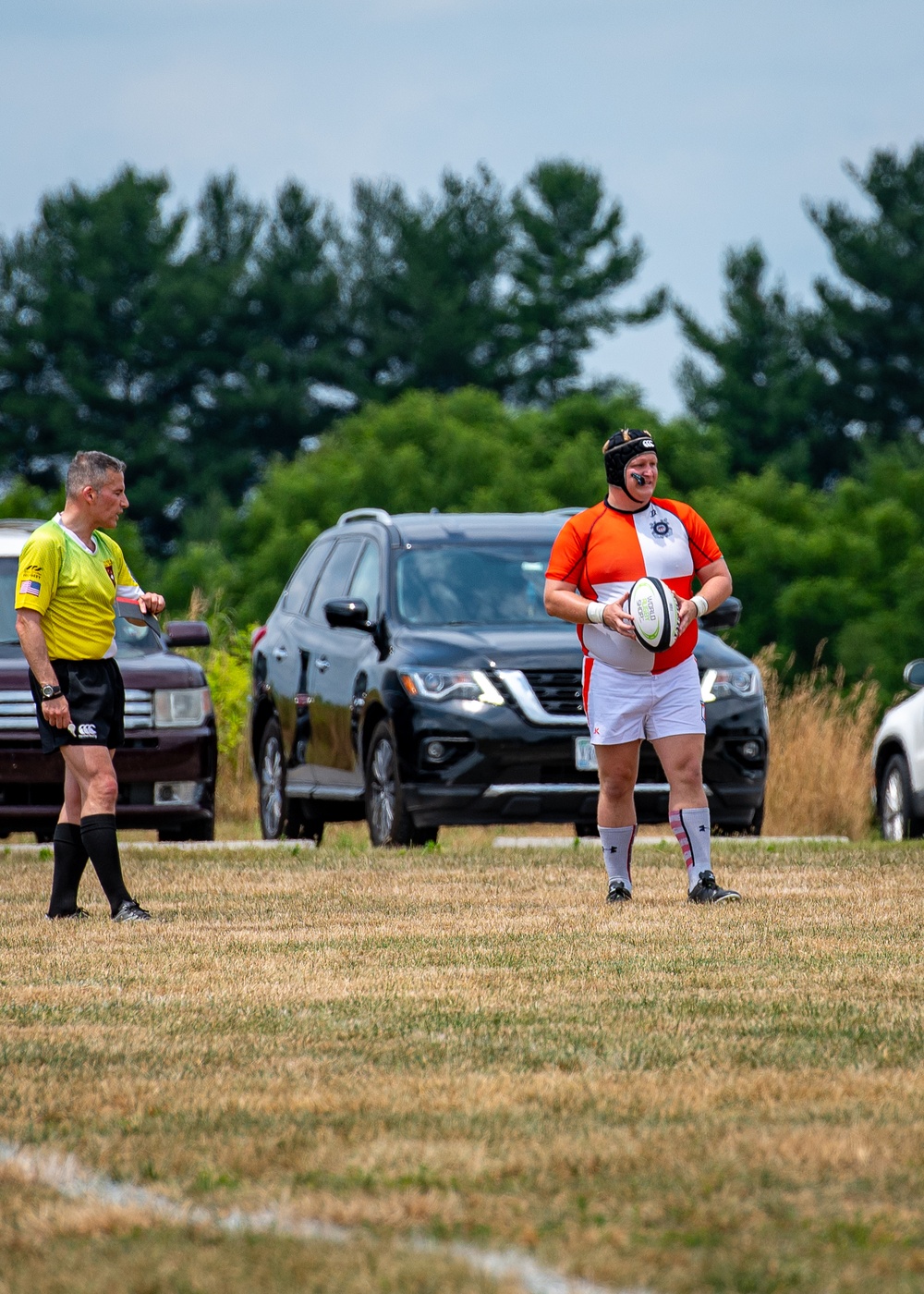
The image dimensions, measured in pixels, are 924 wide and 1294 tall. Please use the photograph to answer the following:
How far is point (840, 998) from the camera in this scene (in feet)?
21.9

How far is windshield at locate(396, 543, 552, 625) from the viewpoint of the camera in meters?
13.6

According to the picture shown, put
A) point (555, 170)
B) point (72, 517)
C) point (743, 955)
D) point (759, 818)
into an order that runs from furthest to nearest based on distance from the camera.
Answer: point (555, 170), point (759, 818), point (72, 517), point (743, 955)

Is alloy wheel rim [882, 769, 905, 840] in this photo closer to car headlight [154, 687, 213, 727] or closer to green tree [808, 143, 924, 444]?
car headlight [154, 687, 213, 727]

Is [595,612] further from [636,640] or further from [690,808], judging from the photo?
[690,808]

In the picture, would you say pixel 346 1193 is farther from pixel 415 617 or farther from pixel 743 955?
pixel 415 617

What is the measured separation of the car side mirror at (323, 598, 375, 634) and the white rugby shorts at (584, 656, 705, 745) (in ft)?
11.8

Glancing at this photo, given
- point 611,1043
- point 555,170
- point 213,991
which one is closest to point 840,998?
point 611,1043

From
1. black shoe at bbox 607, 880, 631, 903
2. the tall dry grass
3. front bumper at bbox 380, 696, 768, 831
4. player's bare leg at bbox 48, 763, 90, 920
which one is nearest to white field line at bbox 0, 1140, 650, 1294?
player's bare leg at bbox 48, 763, 90, 920

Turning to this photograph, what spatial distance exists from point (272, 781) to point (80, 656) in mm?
6388

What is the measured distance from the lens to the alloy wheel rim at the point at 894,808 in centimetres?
1512

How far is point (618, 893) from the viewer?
32.5 ft

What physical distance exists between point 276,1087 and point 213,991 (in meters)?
1.70

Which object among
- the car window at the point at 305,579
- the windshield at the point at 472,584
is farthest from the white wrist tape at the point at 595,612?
the car window at the point at 305,579

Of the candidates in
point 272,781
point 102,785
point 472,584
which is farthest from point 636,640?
point 272,781
